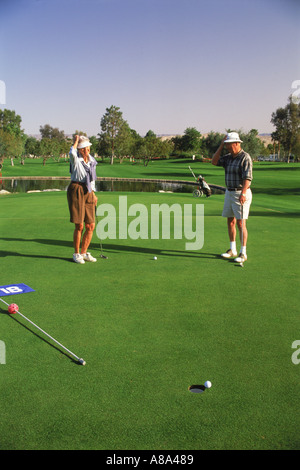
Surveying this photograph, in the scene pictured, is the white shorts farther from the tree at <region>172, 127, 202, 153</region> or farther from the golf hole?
the tree at <region>172, 127, 202, 153</region>

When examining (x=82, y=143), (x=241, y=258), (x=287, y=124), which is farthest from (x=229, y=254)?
(x=287, y=124)

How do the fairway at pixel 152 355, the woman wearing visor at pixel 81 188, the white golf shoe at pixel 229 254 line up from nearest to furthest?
the fairway at pixel 152 355 → the woman wearing visor at pixel 81 188 → the white golf shoe at pixel 229 254

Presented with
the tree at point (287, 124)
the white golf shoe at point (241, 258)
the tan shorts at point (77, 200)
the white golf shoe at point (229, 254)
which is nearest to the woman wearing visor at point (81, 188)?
the tan shorts at point (77, 200)

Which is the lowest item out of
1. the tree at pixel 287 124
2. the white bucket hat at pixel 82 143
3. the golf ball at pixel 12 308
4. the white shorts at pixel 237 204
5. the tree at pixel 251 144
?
the golf ball at pixel 12 308

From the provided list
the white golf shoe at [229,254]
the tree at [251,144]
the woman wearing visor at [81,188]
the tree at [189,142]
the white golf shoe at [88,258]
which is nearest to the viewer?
the woman wearing visor at [81,188]

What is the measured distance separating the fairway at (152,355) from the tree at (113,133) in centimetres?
8980

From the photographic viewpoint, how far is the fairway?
2.53m

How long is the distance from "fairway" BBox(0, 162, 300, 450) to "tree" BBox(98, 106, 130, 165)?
89.8 m

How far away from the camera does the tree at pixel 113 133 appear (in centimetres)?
9394

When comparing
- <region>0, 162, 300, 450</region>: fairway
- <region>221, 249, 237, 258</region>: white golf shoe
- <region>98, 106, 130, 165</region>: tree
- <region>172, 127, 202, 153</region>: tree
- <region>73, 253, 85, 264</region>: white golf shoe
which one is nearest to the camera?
<region>0, 162, 300, 450</region>: fairway

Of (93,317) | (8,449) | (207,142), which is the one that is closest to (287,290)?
(93,317)

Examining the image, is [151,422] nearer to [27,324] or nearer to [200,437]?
[200,437]

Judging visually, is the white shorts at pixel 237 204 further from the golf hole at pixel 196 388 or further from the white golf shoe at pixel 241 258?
the golf hole at pixel 196 388

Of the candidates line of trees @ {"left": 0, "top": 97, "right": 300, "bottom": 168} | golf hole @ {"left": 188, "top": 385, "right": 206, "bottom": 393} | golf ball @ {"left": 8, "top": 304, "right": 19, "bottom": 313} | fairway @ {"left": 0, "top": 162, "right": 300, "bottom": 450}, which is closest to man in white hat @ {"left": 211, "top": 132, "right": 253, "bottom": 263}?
fairway @ {"left": 0, "top": 162, "right": 300, "bottom": 450}
